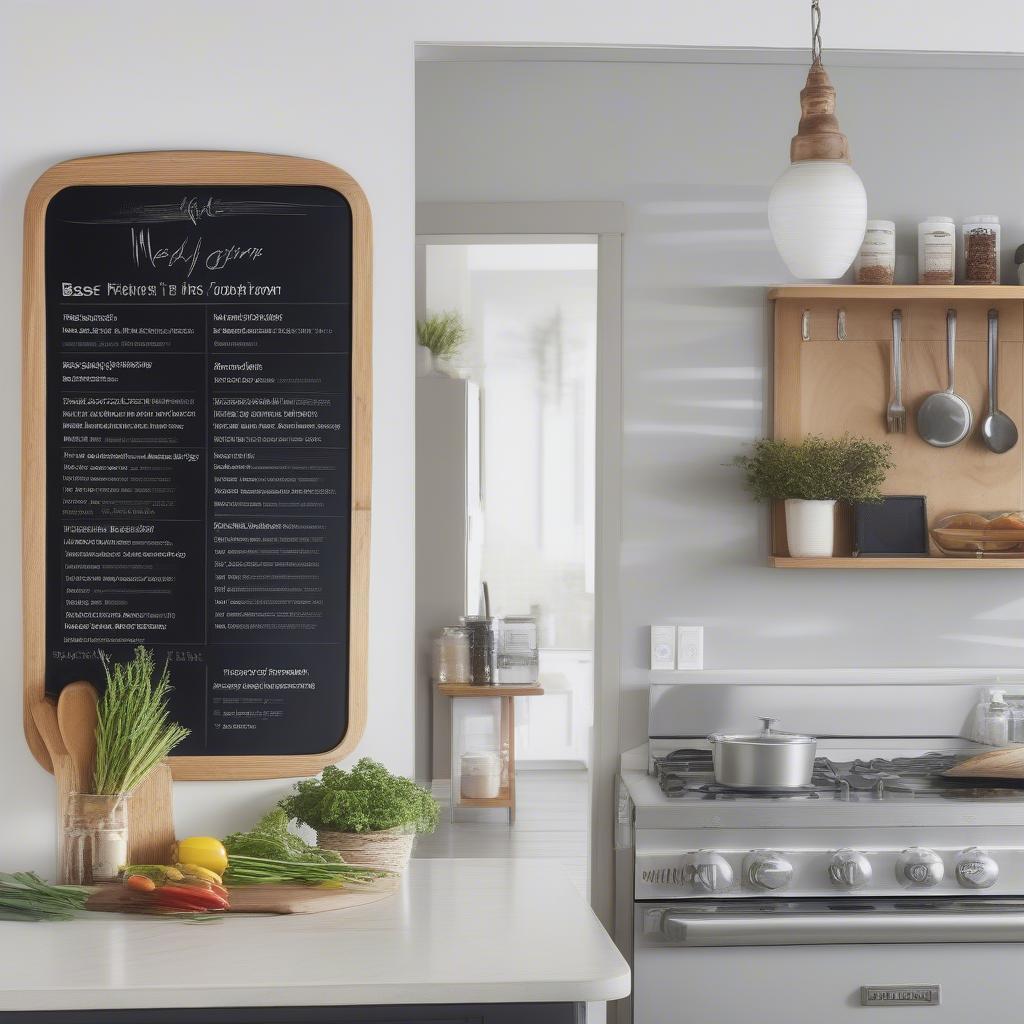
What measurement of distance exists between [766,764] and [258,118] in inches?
67.6

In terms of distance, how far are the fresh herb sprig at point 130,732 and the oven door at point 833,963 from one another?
3.83ft

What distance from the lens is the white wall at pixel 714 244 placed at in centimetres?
309

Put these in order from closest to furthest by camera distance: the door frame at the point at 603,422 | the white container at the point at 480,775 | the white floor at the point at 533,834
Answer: the door frame at the point at 603,422
the white floor at the point at 533,834
the white container at the point at 480,775

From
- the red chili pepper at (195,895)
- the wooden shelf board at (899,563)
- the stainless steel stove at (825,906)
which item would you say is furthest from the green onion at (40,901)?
the wooden shelf board at (899,563)

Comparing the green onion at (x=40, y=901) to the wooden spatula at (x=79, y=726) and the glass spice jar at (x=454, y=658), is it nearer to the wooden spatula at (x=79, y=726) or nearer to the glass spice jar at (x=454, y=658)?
the wooden spatula at (x=79, y=726)

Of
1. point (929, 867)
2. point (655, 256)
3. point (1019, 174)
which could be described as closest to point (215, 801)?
point (929, 867)

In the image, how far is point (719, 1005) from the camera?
2.52 metres

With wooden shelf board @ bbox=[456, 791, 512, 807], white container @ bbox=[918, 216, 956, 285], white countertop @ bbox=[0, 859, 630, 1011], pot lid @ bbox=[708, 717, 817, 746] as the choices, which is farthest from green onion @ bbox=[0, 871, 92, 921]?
wooden shelf board @ bbox=[456, 791, 512, 807]

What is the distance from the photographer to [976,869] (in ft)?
8.28

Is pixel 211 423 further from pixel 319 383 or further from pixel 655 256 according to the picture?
pixel 655 256

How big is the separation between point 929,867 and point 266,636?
151 centimetres

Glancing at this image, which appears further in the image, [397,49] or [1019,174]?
[1019,174]

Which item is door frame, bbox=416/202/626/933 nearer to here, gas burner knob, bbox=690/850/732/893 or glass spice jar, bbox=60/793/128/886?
gas burner knob, bbox=690/850/732/893

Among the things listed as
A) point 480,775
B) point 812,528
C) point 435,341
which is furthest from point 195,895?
point 435,341
